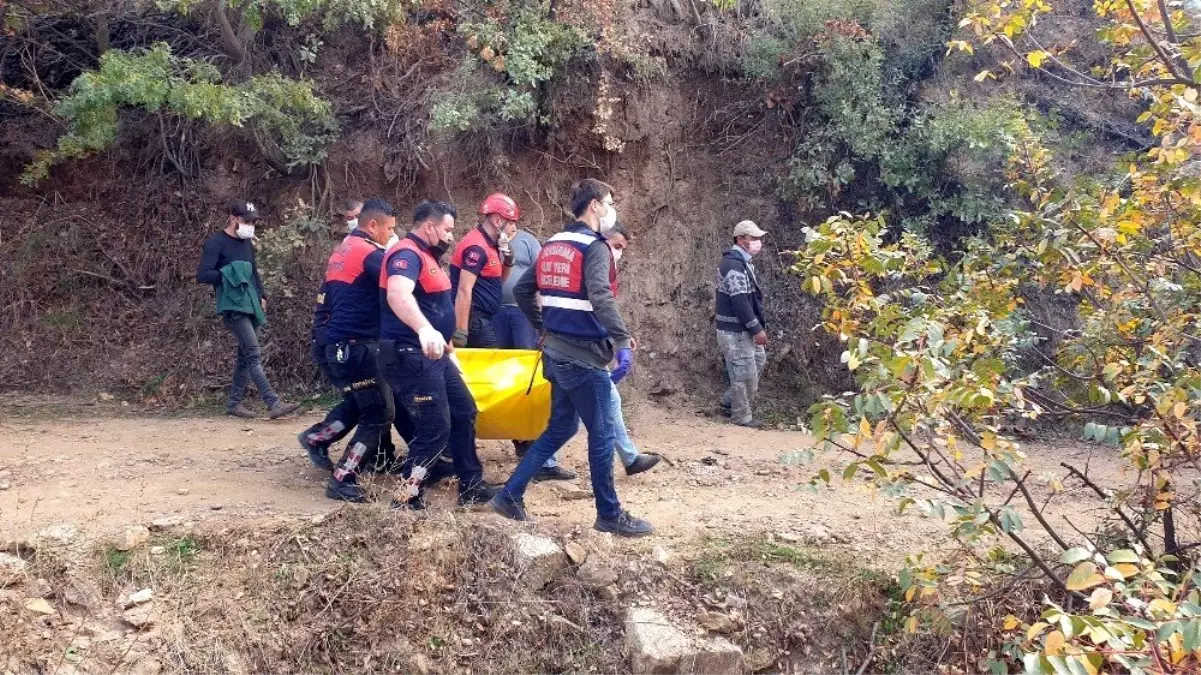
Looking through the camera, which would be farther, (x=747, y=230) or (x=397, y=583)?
(x=747, y=230)

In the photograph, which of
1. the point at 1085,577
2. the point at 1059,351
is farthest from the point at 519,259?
the point at 1085,577

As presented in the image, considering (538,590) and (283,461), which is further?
(283,461)

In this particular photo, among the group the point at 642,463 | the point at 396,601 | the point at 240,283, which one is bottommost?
the point at 396,601

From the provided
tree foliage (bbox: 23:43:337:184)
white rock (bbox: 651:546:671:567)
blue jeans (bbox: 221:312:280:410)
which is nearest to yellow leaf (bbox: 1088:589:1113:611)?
white rock (bbox: 651:546:671:567)

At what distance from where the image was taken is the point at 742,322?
8.16m

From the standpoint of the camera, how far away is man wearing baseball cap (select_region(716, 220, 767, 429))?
320 inches

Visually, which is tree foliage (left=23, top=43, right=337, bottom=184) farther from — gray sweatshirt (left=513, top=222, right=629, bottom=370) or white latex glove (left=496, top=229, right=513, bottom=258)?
gray sweatshirt (left=513, top=222, right=629, bottom=370)

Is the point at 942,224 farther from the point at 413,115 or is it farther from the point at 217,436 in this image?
the point at 217,436

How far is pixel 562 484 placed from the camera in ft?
20.6

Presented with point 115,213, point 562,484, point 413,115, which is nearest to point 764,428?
point 562,484

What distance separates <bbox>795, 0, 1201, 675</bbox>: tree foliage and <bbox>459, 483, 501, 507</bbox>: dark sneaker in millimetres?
2194

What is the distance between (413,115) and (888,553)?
6.05 m

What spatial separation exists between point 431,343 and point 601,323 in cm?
87

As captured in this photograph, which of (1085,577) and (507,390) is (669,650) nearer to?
(507,390)
